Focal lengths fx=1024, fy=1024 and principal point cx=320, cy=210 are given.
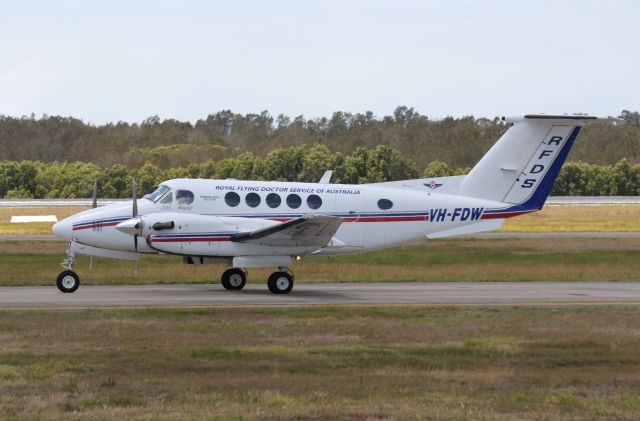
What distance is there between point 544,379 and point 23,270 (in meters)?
23.2

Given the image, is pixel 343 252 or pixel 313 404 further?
pixel 343 252

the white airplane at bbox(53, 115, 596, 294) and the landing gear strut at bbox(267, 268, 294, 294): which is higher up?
the white airplane at bbox(53, 115, 596, 294)

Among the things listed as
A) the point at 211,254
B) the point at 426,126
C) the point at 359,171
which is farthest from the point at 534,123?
the point at 426,126

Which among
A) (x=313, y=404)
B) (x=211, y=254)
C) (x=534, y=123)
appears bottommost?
(x=313, y=404)

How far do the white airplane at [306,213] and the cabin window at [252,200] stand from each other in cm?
3

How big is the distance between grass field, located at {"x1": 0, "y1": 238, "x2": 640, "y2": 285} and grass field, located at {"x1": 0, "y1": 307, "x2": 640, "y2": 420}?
9636 mm

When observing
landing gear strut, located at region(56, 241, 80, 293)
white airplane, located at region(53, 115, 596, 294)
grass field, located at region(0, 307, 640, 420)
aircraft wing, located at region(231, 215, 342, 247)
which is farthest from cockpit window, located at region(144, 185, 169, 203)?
grass field, located at region(0, 307, 640, 420)

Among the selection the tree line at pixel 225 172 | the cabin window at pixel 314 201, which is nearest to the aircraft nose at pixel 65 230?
the cabin window at pixel 314 201

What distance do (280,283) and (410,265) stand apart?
11965mm

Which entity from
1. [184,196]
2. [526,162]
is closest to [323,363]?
[184,196]

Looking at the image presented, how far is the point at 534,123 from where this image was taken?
90.6ft

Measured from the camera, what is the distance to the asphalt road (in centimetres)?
2356

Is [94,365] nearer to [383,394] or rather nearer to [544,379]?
[383,394]

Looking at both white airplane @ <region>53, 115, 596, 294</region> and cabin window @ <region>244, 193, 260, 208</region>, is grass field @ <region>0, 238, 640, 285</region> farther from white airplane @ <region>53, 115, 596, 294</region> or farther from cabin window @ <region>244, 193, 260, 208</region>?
cabin window @ <region>244, 193, 260, 208</region>
